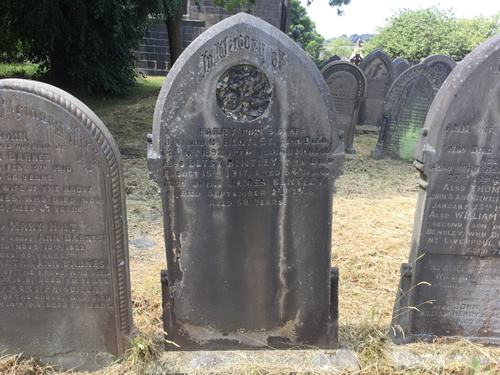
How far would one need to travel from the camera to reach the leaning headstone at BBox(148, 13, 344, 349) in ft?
8.22

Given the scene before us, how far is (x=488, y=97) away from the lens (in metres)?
2.68

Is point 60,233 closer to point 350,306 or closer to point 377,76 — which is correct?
point 350,306

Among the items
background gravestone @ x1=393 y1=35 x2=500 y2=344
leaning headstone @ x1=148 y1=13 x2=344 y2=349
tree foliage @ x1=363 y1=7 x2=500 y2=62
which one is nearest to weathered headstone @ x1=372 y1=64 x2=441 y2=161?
background gravestone @ x1=393 y1=35 x2=500 y2=344

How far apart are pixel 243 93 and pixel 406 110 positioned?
22.0ft

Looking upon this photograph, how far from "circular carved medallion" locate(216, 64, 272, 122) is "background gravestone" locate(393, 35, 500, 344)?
45.2 inches

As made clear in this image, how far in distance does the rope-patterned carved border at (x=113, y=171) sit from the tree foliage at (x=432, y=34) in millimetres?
26889

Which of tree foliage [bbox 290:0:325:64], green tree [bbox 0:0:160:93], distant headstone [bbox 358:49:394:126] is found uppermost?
tree foliage [bbox 290:0:325:64]

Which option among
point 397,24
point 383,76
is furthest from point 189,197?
point 397,24

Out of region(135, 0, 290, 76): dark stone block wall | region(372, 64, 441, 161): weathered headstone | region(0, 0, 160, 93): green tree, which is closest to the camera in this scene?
region(372, 64, 441, 161): weathered headstone

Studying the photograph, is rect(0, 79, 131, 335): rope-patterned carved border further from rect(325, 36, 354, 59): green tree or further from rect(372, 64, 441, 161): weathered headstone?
rect(325, 36, 354, 59): green tree

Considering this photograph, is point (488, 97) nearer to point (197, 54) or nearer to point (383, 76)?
point (197, 54)

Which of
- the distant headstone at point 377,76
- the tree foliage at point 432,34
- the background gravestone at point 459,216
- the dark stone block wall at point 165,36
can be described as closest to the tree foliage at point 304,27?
the tree foliage at point 432,34

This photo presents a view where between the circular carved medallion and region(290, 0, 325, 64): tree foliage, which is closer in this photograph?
the circular carved medallion

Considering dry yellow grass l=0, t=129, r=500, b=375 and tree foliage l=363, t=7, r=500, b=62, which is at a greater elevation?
tree foliage l=363, t=7, r=500, b=62
